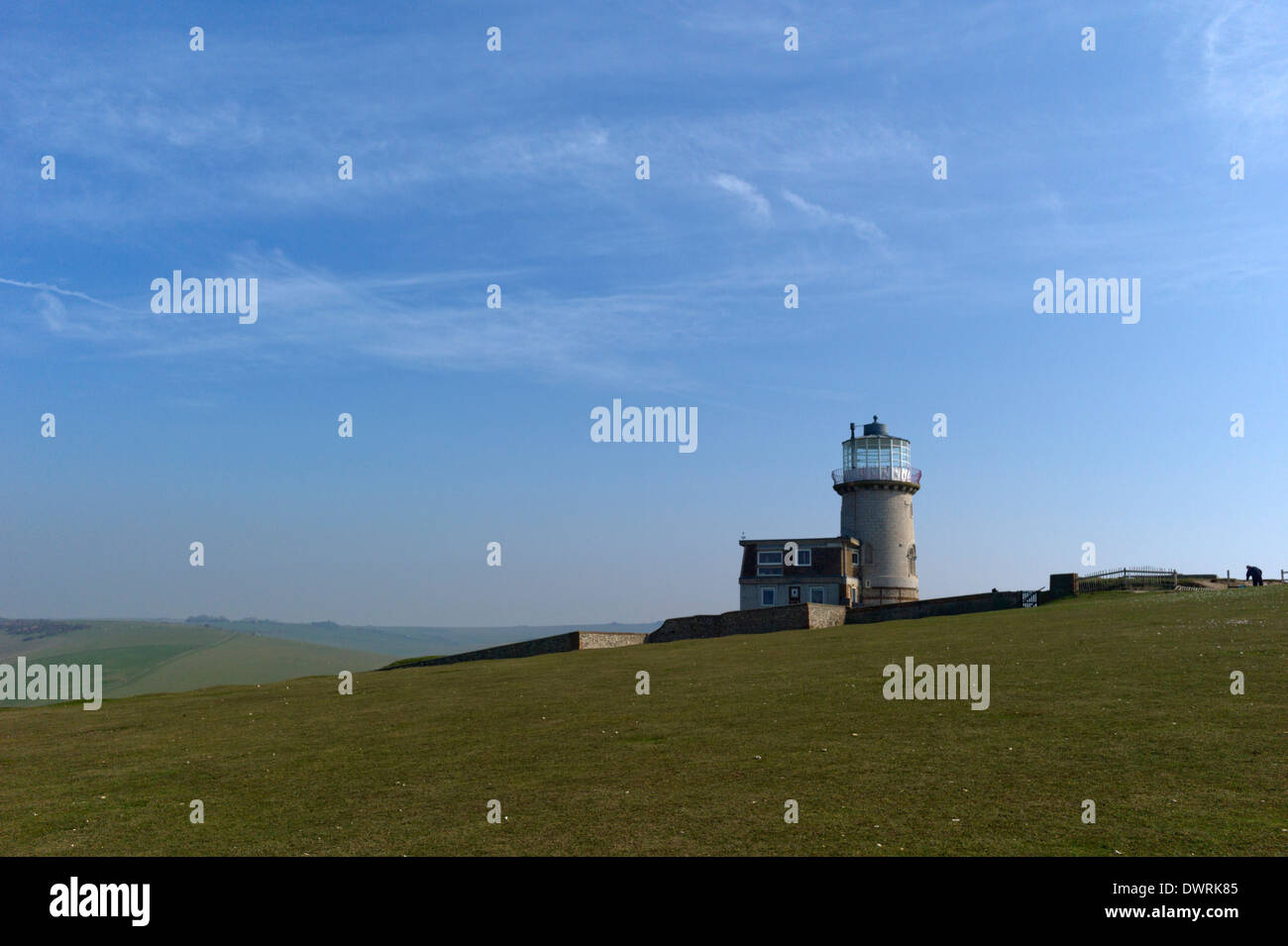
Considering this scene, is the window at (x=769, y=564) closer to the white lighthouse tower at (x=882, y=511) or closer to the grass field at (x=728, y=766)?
the white lighthouse tower at (x=882, y=511)

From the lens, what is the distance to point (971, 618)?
42.1 m

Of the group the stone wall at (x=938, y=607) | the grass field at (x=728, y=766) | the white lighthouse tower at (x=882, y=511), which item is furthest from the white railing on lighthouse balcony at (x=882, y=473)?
the grass field at (x=728, y=766)

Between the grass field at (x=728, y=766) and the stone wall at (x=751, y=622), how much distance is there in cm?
2026

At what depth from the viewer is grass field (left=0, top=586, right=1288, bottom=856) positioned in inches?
440

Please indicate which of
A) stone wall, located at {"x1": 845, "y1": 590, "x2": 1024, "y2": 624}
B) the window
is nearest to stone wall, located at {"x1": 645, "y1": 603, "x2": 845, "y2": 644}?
stone wall, located at {"x1": 845, "y1": 590, "x2": 1024, "y2": 624}

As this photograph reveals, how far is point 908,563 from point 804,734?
5519 cm

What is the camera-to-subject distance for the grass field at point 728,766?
1116cm

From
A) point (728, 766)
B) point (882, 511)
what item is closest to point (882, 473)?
point (882, 511)

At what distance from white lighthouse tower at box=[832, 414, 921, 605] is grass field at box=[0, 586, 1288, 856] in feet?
130

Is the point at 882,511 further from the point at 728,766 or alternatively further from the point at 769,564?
the point at 728,766

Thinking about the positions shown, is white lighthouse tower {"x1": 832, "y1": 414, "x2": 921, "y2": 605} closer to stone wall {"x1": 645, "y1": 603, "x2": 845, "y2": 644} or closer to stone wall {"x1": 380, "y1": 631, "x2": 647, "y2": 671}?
stone wall {"x1": 645, "y1": 603, "x2": 845, "y2": 644}

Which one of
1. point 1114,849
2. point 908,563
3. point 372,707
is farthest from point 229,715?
point 908,563

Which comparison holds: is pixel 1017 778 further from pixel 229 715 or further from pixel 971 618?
pixel 971 618

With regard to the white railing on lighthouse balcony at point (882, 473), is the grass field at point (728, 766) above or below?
below
